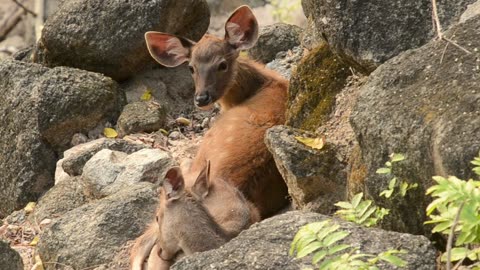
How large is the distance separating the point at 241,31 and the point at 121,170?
139 cm

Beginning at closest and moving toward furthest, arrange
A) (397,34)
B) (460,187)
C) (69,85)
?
(460,187)
(397,34)
(69,85)

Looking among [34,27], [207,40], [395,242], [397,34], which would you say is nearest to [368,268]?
[395,242]

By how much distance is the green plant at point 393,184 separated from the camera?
6371 millimetres

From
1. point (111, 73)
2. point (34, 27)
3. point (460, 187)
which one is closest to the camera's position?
point (460, 187)

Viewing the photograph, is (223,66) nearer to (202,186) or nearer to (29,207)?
(29,207)

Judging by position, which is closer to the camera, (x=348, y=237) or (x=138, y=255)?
(x=348, y=237)

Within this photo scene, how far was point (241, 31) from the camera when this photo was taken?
9.78m

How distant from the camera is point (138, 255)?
791cm

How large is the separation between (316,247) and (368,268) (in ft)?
0.73

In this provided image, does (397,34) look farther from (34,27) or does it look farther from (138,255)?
(34,27)

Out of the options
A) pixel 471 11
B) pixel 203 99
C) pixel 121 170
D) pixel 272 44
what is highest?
pixel 471 11

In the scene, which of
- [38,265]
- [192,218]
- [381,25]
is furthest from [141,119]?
[192,218]

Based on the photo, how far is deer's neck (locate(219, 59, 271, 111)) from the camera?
9703 mm

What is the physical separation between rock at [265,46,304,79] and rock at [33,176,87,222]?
2111mm
